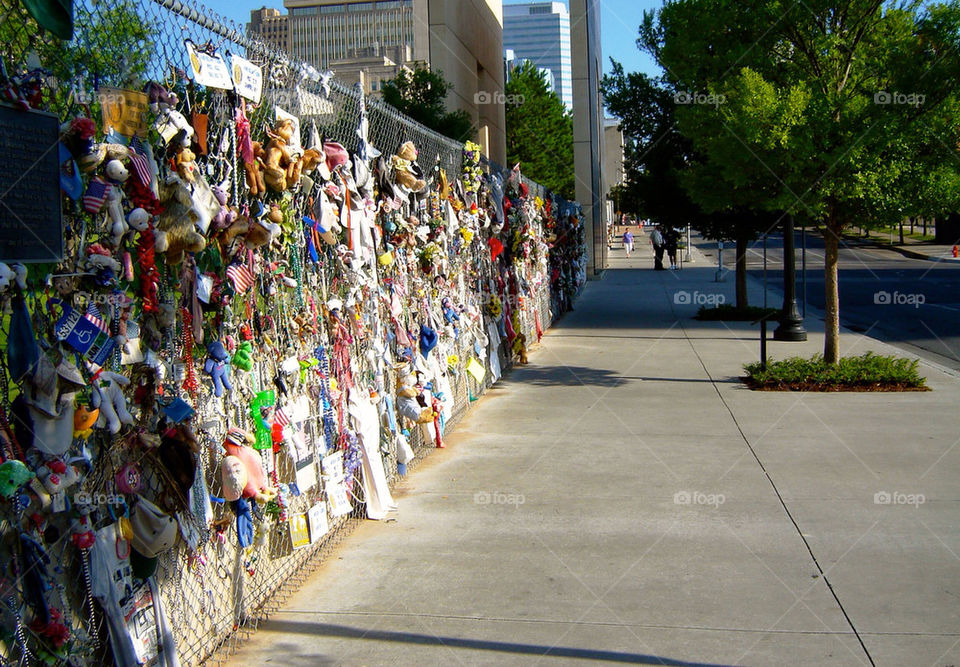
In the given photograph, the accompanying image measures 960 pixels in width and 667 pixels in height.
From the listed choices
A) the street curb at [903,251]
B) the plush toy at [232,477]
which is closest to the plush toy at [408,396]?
the plush toy at [232,477]

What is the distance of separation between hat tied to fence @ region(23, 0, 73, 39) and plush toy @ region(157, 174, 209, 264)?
0.75 metres

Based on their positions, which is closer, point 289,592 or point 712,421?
point 289,592

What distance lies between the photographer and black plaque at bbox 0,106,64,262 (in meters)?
2.94

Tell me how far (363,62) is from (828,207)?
103 meters

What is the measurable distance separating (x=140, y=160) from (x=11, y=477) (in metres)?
1.27

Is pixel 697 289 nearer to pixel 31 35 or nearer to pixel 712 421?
pixel 712 421

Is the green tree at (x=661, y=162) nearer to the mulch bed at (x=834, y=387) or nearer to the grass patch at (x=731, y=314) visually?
the grass patch at (x=731, y=314)

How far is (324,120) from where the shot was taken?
5.95 m

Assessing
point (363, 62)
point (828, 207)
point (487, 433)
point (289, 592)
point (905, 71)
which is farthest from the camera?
point (363, 62)

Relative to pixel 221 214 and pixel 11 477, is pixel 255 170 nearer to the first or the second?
pixel 221 214

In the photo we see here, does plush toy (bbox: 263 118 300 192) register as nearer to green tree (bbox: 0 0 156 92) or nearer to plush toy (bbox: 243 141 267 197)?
plush toy (bbox: 243 141 267 197)

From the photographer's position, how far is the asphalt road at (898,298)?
16.8m

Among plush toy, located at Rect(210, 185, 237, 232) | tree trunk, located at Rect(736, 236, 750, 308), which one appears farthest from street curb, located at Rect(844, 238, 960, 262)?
plush toy, located at Rect(210, 185, 237, 232)

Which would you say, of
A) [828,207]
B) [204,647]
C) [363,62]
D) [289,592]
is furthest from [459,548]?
[363,62]
